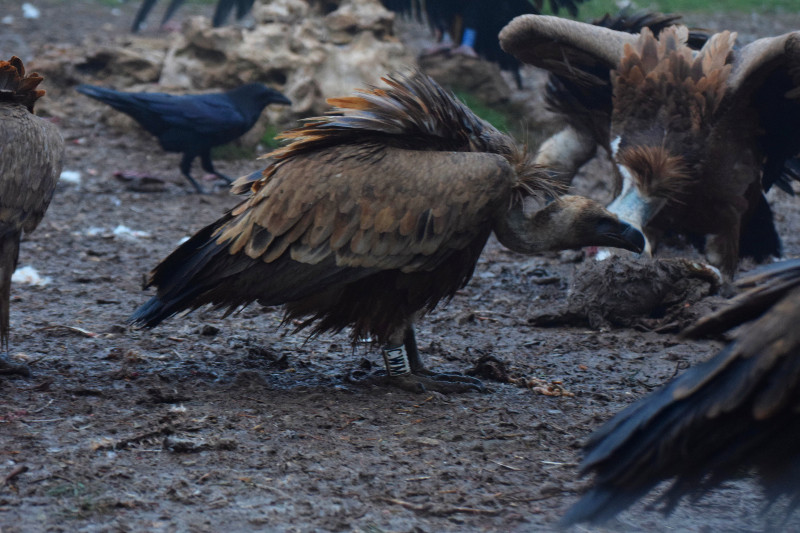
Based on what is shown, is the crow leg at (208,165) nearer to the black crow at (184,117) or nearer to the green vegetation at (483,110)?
the black crow at (184,117)

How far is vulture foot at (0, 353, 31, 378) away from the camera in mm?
3678

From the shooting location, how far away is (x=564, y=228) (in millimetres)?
3746

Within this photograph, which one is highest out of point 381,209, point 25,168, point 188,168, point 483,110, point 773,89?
point 773,89

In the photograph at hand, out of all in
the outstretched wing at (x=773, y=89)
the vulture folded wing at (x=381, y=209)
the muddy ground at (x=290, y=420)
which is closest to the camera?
the muddy ground at (x=290, y=420)

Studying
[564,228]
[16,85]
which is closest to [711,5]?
[564,228]

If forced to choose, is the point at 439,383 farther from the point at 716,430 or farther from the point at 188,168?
the point at 188,168

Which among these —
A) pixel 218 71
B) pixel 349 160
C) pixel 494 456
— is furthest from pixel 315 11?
pixel 494 456

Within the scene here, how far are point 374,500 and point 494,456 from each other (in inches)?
22.2

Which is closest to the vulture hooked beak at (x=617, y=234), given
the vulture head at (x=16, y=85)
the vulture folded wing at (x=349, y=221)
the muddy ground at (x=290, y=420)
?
the vulture folded wing at (x=349, y=221)

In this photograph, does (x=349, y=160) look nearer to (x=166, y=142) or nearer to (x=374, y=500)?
(x=374, y=500)

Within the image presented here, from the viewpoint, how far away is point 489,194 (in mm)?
3439

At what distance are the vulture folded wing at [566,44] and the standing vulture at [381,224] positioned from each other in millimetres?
2092

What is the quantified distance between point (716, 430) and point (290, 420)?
1.67m

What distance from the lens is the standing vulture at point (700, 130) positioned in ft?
16.5
